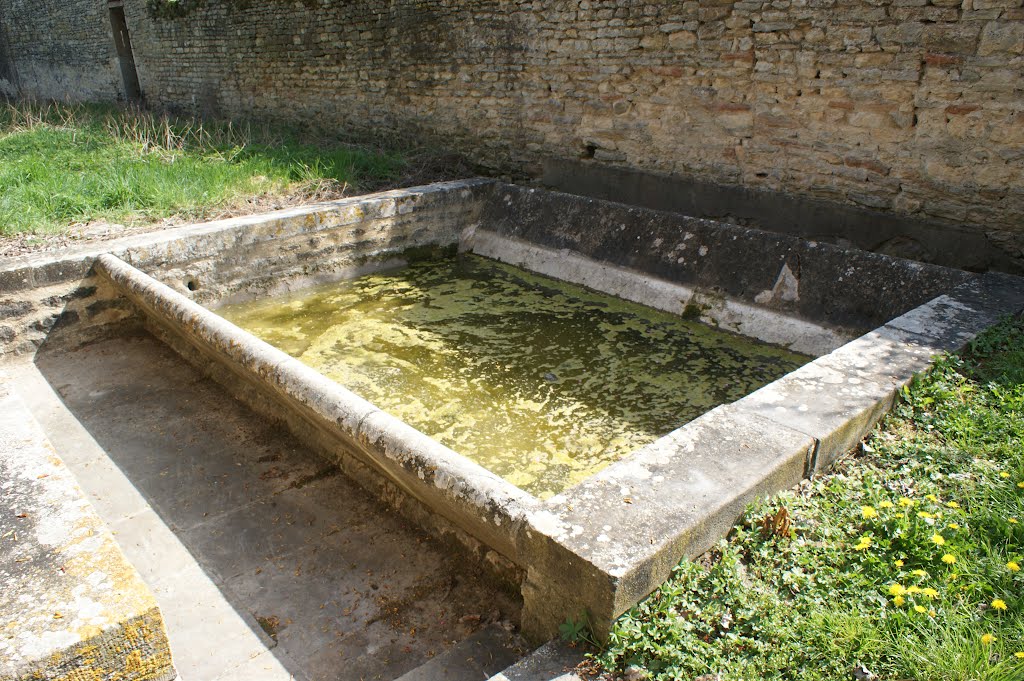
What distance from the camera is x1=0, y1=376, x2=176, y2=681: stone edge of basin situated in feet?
5.39

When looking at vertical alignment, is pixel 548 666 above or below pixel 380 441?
below

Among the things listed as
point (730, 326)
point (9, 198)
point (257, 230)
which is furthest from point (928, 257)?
point (9, 198)

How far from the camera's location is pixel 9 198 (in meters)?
5.60

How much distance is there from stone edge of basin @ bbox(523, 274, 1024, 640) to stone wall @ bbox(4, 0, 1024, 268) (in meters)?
A: 1.96

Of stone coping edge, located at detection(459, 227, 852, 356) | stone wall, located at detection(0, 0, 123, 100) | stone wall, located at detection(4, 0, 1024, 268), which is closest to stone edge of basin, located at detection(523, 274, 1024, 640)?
stone coping edge, located at detection(459, 227, 852, 356)

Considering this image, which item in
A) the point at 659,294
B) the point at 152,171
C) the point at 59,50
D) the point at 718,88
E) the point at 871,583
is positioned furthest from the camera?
the point at 59,50

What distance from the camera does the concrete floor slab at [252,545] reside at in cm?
242

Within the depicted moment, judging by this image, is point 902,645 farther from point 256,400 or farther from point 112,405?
point 112,405

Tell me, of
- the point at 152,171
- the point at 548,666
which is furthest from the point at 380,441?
the point at 152,171

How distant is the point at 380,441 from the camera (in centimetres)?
267

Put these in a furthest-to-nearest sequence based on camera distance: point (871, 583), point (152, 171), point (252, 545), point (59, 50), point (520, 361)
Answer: point (59, 50), point (152, 171), point (520, 361), point (252, 545), point (871, 583)

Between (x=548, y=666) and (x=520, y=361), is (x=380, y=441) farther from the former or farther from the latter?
(x=520, y=361)

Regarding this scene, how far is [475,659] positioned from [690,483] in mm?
854

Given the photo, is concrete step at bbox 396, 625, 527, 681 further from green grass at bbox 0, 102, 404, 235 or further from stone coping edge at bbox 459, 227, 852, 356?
green grass at bbox 0, 102, 404, 235
